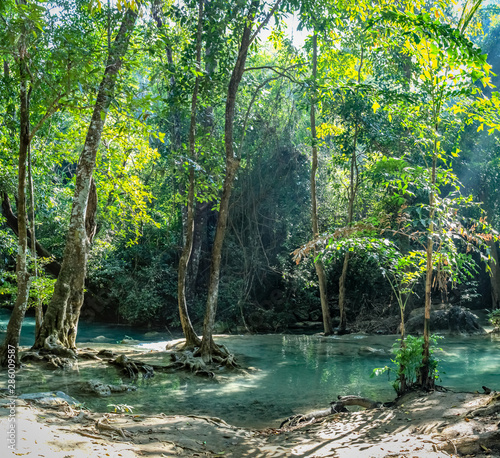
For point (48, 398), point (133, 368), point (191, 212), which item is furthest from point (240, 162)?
point (48, 398)

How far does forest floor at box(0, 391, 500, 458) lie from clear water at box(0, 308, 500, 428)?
122 cm

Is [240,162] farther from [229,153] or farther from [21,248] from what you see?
[21,248]

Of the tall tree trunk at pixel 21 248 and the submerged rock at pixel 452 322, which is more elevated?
the tall tree trunk at pixel 21 248

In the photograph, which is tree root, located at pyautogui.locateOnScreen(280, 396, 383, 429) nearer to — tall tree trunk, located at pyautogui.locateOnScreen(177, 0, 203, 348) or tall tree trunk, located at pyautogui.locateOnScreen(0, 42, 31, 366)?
tall tree trunk, located at pyautogui.locateOnScreen(0, 42, 31, 366)

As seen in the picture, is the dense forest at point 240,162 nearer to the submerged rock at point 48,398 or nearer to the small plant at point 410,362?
the small plant at point 410,362

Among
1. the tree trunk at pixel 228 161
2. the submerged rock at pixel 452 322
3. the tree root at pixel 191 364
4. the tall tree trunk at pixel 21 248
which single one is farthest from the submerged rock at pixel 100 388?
the submerged rock at pixel 452 322

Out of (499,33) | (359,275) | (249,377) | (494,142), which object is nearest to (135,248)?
(359,275)

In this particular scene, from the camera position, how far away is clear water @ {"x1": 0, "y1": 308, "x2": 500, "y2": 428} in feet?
24.4

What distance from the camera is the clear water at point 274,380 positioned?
7.43 m

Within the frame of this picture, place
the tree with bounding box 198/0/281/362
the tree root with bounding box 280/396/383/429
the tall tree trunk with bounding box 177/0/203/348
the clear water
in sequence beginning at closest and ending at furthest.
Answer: the tree root with bounding box 280/396/383/429
the clear water
the tree with bounding box 198/0/281/362
the tall tree trunk with bounding box 177/0/203/348

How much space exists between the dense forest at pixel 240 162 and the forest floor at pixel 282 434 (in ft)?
4.16

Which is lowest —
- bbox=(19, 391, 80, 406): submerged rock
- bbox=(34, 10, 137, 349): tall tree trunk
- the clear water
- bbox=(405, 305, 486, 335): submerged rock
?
the clear water

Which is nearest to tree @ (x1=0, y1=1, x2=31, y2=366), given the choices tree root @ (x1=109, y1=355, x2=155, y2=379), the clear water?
the clear water

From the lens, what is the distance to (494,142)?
64.9 ft
